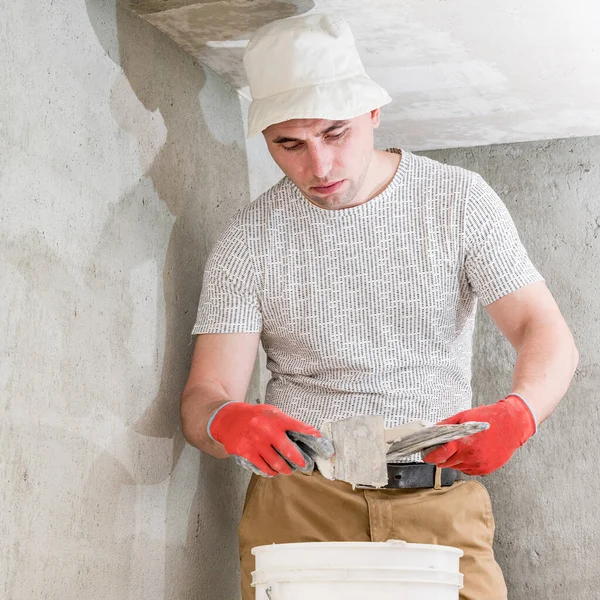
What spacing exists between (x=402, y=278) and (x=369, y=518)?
21.0 inches

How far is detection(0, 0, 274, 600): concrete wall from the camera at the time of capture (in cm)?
148

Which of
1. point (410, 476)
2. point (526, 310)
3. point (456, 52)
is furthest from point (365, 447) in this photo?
point (456, 52)

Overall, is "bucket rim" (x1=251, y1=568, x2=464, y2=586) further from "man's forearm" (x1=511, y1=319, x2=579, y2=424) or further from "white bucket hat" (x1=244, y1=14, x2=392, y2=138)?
"white bucket hat" (x1=244, y1=14, x2=392, y2=138)

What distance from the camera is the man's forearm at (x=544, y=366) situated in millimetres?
1757

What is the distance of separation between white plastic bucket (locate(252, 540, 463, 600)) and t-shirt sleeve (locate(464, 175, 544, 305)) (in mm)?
651

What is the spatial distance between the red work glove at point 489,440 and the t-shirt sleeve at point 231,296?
1.85 ft

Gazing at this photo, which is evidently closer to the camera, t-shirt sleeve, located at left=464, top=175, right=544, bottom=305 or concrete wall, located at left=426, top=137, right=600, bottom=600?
t-shirt sleeve, located at left=464, top=175, right=544, bottom=305

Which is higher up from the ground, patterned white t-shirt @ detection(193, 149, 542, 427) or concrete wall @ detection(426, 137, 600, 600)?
patterned white t-shirt @ detection(193, 149, 542, 427)

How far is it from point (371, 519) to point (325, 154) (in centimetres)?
80

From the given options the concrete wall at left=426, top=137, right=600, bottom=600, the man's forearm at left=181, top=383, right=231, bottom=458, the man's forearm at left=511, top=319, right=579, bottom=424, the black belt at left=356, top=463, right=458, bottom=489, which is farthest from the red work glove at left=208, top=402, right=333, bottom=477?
the concrete wall at left=426, top=137, right=600, bottom=600

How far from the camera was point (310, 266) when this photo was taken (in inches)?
77.0

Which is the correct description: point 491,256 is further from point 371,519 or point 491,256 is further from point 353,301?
point 371,519

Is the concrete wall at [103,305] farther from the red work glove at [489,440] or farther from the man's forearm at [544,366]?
the man's forearm at [544,366]

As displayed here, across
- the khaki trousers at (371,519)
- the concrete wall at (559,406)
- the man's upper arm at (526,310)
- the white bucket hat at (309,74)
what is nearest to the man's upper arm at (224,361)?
the khaki trousers at (371,519)
